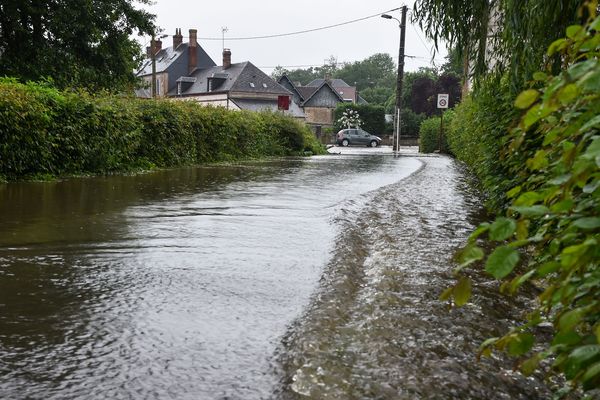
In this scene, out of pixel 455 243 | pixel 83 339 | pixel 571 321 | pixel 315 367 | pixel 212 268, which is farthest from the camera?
pixel 455 243

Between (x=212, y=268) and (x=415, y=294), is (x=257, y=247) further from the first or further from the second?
(x=415, y=294)

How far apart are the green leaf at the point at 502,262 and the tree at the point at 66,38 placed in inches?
879

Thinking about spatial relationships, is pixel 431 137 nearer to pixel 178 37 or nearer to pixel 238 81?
pixel 238 81

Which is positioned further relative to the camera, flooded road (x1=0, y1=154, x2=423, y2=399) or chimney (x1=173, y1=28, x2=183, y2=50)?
chimney (x1=173, y1=28, x2=183, y2=50)

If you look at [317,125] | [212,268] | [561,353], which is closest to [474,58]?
[212,268]

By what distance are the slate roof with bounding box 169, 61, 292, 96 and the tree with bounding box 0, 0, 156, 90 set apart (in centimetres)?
4117

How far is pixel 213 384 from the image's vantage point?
9.71ft

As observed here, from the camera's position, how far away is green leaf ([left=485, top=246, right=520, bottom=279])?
1.40m

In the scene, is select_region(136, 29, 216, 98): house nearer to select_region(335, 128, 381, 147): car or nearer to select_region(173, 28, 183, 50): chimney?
→ select_region(173, 28, 183, 50): chimney

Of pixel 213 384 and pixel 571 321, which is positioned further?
pixel 213 384

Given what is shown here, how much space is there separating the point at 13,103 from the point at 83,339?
9.37 metres

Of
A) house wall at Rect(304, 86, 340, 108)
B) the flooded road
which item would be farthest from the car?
the flooded road

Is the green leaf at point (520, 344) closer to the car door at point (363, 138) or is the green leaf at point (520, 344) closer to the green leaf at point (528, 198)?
the green leaf at point (528, 198)

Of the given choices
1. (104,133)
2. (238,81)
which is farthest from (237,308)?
Result: (238,81)
